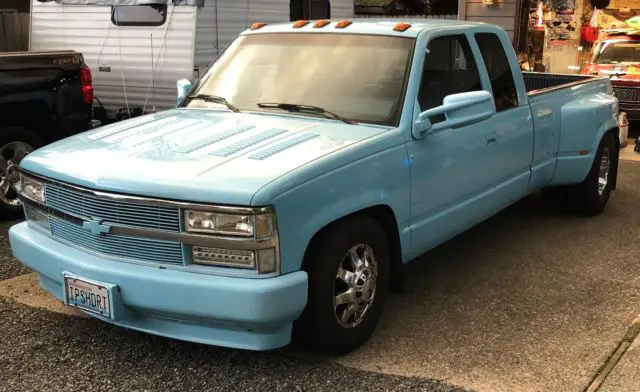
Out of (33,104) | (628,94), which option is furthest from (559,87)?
(628,94)

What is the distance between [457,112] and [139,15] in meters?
5.71

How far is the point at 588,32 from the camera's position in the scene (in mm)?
16750

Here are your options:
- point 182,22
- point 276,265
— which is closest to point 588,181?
point 276,265

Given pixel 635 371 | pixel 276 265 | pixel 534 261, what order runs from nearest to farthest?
pixel 276 265 < pixel 635 371 < pixel 534 261

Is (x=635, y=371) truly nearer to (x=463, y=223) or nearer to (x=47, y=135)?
(x=463, y=223)

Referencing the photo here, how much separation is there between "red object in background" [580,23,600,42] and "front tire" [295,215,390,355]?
14707 mm

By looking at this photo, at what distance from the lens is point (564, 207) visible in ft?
21.8

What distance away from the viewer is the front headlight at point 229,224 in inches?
126

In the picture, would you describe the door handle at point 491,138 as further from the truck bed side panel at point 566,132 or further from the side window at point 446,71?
the truck bed side panel at point 566,132

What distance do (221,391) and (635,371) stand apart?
2114mm

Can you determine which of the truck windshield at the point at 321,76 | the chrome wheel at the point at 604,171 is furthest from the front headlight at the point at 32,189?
the chrome wheel at the point at 604,171

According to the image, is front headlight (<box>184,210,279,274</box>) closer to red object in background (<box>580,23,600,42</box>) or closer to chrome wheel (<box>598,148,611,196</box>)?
chrome wheel (<box>598,148,611,196</box>)

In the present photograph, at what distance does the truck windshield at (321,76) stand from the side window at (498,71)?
909 millimetres

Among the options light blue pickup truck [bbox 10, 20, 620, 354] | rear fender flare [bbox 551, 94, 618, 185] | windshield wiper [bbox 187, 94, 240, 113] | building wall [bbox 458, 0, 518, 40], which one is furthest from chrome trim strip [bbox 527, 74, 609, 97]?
building wall [bbox 458, 0, 518, 40]
